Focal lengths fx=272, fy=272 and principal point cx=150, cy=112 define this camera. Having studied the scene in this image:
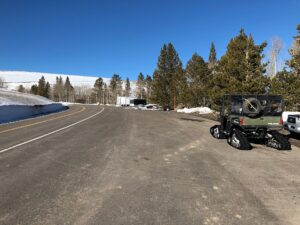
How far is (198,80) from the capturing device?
43594 millimetres

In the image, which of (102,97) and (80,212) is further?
(102,97)

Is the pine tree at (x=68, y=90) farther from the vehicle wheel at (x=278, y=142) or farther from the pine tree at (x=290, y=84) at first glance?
the vehicle wheel at (x=278, y=142)

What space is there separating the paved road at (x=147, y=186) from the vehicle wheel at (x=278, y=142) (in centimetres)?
52

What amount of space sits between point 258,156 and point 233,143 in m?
1.65

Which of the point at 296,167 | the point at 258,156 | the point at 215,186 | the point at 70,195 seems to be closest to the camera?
the point at 70,195

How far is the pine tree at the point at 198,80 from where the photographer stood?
42.5 m

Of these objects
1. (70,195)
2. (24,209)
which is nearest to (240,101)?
(70,195)

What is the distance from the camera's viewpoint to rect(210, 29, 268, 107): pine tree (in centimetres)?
2347

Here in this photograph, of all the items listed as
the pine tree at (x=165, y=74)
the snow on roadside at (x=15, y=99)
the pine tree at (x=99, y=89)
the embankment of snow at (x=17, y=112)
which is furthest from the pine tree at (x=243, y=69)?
the pine tree at (x=99, y=89)

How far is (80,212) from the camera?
166 inches

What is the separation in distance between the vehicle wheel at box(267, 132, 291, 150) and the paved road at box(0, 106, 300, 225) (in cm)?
52

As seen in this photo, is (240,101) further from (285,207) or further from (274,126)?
(285,207)

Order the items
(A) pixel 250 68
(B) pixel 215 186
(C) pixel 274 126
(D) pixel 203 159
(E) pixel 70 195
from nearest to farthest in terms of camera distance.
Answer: (E) pixel 70 195
(B) pixel 215 186
(D) pixel 203 159
(C) pixel 274 126
(A) pixel 250 68

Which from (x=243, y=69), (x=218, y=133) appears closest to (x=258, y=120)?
(x=218, y=133)
